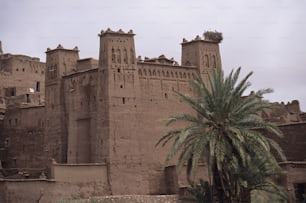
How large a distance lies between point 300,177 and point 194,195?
7374mm

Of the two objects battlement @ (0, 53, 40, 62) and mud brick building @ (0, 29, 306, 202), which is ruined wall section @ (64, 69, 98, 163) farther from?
battlement @ (0, 53, 40, 62)

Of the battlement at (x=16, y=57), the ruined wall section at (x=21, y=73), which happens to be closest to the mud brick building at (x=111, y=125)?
the ruined wall section at (x=21, y=73)

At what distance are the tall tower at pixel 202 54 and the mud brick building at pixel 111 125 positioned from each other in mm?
60

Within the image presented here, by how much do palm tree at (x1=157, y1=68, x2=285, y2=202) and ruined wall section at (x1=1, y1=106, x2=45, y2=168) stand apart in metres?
18.6

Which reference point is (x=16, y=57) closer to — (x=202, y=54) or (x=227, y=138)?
(x=202, y=54)

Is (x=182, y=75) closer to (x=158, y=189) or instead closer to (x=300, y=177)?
(x=158, y=189)

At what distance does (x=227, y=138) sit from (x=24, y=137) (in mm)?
22363

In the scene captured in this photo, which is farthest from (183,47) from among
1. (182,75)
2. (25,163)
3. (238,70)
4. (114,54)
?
(238,70)

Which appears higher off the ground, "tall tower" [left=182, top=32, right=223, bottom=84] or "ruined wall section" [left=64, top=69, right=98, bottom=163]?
"tall tower" [left=182, top=32, right=223, bottom=84]

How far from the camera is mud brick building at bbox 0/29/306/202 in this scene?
1406 inches

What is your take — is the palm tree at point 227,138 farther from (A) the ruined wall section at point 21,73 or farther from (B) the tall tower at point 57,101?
(A) the ruined wall section at point 21,73

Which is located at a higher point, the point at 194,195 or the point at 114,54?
the point at 114,54

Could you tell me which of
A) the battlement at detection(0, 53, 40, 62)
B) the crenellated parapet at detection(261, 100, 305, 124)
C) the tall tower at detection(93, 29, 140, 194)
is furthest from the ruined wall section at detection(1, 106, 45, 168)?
the crenellated parapet at detection(261, 100, 305, 124)

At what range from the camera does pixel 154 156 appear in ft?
130
